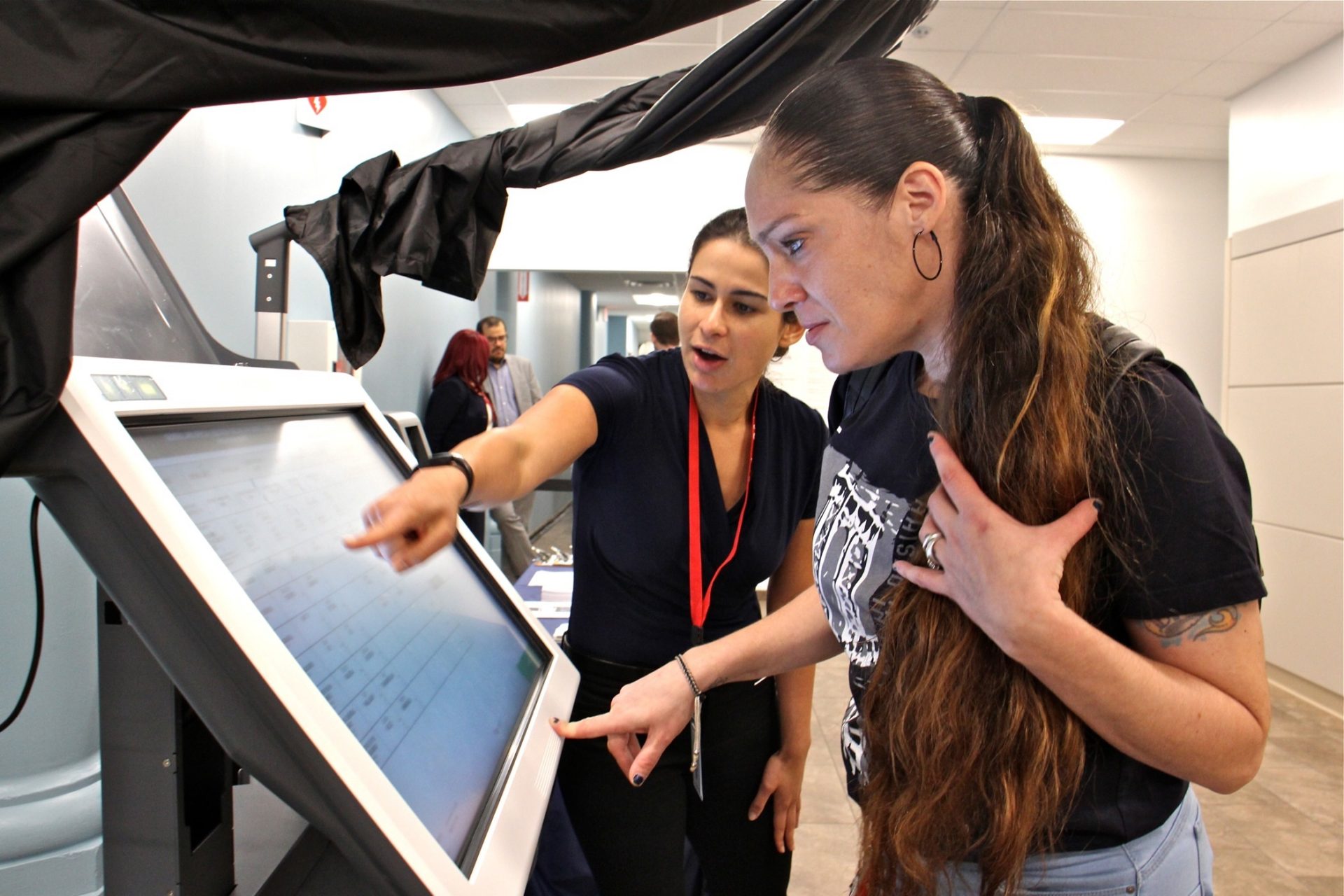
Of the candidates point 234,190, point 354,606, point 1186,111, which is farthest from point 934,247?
point 1186,111

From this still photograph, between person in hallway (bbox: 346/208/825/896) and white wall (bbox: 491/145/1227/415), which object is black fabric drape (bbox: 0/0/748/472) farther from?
white wall (bbox: 491/145/1227/415)

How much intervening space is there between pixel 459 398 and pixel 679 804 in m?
4.02

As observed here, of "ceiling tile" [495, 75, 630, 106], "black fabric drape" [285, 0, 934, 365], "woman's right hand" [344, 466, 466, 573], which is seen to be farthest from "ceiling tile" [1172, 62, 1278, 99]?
"woman's right hand" [344, 466, 466, 573]

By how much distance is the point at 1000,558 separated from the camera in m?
0.68

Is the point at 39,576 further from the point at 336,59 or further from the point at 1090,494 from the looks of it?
the point at 1090,494

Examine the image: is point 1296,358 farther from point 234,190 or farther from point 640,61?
point 234,190

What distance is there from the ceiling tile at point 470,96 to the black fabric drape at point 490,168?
4.00 meters

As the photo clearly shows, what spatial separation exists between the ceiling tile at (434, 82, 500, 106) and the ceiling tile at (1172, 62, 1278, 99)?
156 inches

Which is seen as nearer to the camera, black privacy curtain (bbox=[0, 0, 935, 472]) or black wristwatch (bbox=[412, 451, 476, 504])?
black privacy curtain (bbox=[0, 0, 935, 472])

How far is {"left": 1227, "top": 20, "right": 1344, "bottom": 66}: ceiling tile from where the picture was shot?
13.5 feet

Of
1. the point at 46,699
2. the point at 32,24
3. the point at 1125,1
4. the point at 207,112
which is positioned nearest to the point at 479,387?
the point at 207,112

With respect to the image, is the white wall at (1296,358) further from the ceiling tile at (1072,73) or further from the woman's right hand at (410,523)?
the woman's right hand at (410,523)

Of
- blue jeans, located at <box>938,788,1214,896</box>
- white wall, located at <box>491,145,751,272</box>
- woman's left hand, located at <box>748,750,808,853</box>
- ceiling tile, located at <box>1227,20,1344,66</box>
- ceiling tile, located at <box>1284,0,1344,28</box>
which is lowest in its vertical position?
woman's left hand, located at <box>748,750,808,853</box>

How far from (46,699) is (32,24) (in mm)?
1942
